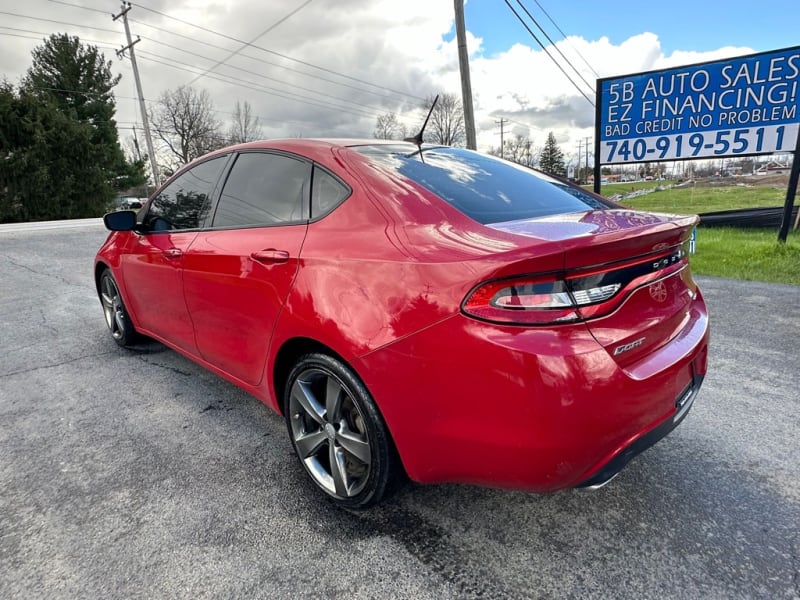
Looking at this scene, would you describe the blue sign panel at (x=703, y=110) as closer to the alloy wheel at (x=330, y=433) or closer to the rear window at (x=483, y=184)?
the rear window at (x=483, y=184)

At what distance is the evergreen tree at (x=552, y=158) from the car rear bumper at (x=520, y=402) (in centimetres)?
8196

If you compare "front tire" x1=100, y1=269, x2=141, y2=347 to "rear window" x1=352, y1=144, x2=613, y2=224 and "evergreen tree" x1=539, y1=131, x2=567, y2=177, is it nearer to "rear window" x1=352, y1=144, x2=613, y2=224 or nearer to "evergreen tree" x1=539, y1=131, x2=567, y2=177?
"rear window" x1=352, y1=144, x2=613, y2=224

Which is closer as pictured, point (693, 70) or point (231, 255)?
point (231, 255)

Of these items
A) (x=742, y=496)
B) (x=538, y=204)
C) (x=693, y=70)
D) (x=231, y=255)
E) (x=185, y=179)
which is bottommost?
(x=742, y=496)

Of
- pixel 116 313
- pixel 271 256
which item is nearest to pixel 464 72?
pixel 116 313

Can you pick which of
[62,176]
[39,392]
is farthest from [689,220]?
[62,176]

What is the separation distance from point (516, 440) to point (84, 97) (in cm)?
4589

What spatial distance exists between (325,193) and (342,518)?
1.41 metres

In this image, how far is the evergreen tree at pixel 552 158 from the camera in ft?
259

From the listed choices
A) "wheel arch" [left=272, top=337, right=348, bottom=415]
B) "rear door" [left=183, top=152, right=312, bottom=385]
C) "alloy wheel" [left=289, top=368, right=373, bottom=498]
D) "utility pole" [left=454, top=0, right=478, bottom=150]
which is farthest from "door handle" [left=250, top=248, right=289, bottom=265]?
"utility pole" [left=454, top=0, right=478, bottom=150]

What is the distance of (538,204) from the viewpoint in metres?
2.18

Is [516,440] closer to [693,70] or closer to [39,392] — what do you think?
[39,392]

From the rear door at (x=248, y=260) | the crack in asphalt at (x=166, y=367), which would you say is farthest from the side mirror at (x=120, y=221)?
the crack in asphalt at (x=166, y=367)

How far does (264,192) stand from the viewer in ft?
8.07
